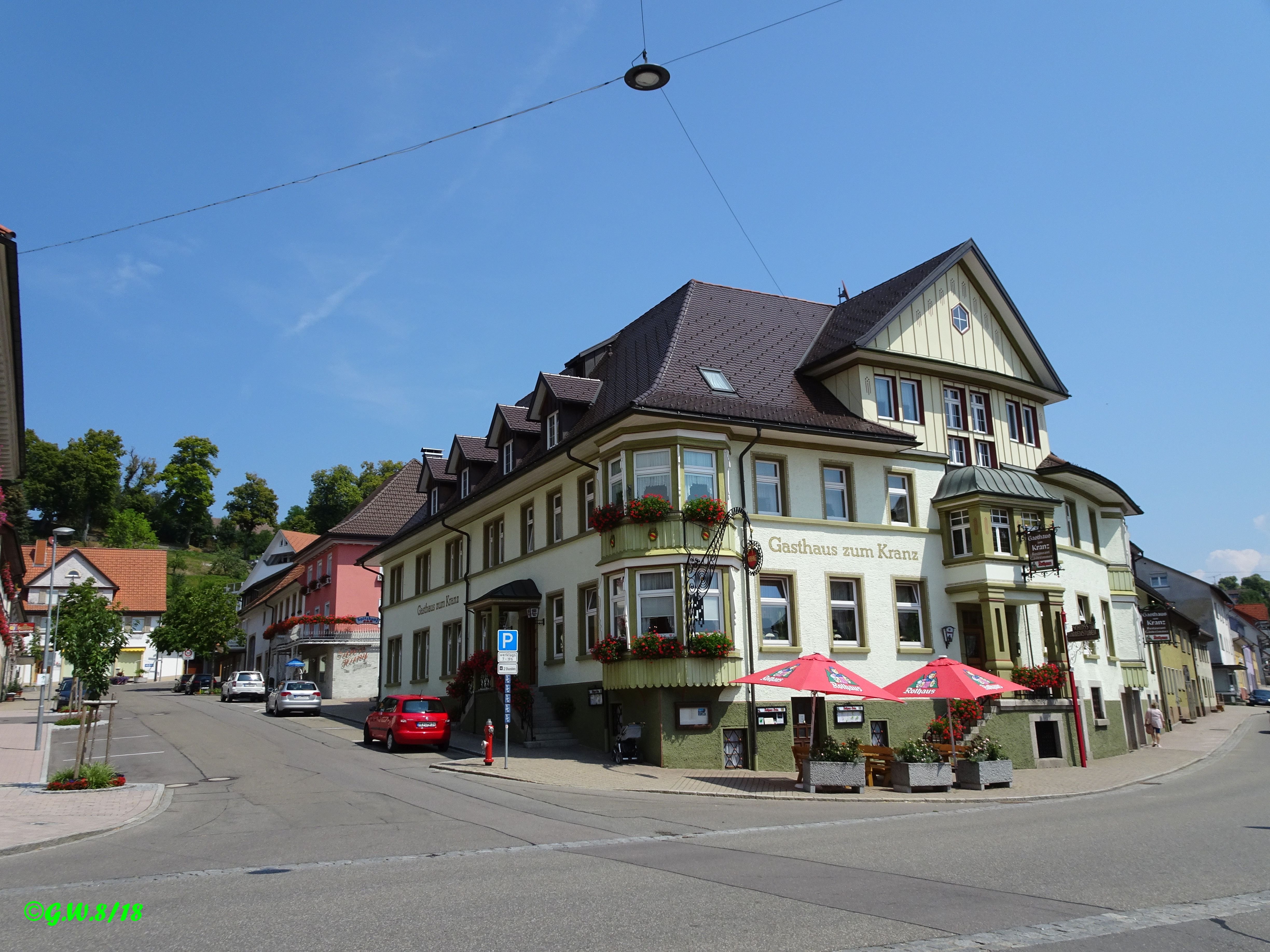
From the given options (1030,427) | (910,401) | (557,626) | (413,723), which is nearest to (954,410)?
(910,401)

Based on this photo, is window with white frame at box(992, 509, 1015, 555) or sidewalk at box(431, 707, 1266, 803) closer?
sidewalk at box(431, 707, 1266, 803)

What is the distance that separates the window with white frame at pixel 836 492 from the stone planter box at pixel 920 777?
24.7 feet

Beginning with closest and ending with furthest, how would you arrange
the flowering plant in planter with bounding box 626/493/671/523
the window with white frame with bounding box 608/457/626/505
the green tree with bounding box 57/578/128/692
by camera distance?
the flowering plant in planter with bounding box 626/493/671/523
the window with white frame with bounding box 608/457/626/505
the green tree with bounding box 57/578/128/692

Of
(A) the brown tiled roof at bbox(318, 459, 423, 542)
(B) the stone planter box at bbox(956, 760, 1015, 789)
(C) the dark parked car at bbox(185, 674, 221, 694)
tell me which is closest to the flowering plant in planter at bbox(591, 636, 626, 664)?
(B) the stone planter box at bbox(956, 760, 1015, 789)

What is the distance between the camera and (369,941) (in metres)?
6.95

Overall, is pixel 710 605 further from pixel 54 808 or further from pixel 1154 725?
pixel 1154 725

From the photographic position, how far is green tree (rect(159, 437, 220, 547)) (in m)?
117

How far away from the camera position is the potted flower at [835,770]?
19.5 meters

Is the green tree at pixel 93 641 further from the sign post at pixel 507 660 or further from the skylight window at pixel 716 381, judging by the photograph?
the skylight window at pixel 716 381

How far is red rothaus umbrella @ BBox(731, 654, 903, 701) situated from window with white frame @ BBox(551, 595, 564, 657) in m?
7.65

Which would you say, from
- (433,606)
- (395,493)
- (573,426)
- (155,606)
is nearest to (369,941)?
(573,426)

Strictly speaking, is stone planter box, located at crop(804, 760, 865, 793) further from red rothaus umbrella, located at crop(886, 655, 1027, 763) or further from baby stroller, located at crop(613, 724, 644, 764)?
baby stroller, located at crop(613, 724, 644, 764)

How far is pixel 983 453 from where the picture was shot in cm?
2995

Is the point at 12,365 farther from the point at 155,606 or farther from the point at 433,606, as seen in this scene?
the point at 155,606
